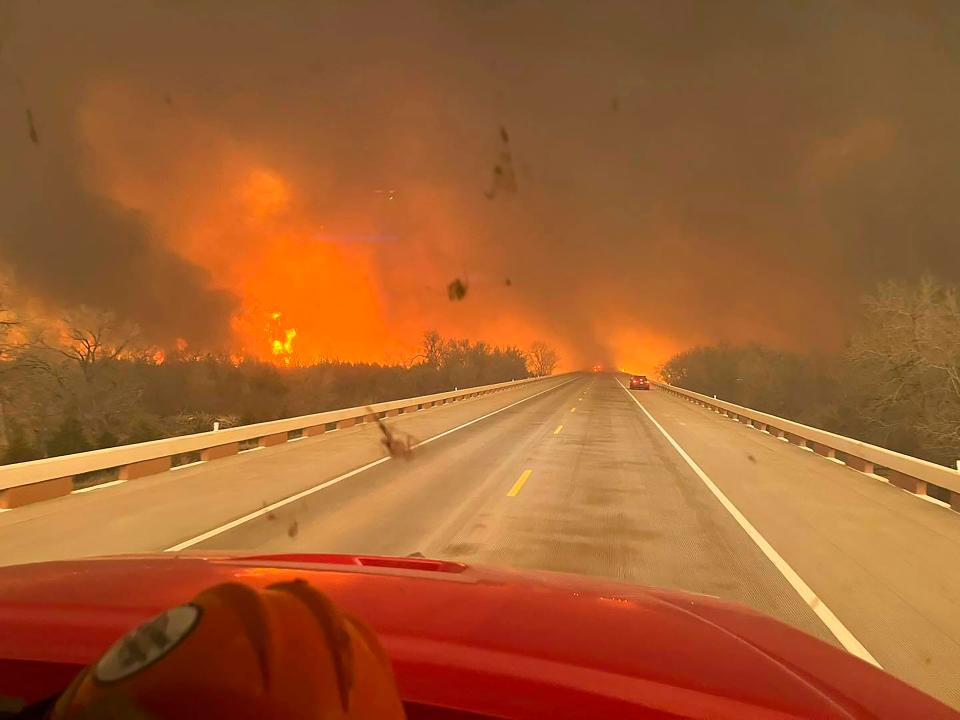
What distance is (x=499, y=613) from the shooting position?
291 centimetres

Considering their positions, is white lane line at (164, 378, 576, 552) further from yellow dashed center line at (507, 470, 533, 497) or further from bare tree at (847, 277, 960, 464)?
bare tree at (847, 277, 960, 464)

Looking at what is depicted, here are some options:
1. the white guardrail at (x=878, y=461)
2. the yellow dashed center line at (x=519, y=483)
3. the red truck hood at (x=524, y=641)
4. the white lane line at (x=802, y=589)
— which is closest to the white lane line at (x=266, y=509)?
the yellow dashed center line at (x=519, y=483)

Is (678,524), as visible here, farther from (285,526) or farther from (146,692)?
(146,692)

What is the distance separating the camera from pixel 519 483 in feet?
41.6

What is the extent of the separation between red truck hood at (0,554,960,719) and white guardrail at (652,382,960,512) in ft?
32.1

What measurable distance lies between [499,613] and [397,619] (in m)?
0.44

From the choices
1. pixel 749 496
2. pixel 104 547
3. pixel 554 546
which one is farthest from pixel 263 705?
pixel 749 496

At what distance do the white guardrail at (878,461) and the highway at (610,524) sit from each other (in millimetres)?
409

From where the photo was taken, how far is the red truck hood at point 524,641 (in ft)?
6.61

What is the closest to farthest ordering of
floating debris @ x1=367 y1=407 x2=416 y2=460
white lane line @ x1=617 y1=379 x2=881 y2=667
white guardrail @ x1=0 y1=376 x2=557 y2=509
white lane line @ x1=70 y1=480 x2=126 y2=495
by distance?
white lane line @ x1=617 y1=379 x2=881 y2=667 → white guardrail @ x1=0 y1=376 x2=557 y2=509 → white lane line @ x1=70 y1=480 x2=126 y2=495 → floating debris @ x1=367 y1=407 x2=416 y2=460

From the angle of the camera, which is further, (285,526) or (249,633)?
(285,526)

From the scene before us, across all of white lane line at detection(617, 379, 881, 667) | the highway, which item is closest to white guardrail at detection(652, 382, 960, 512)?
the highway

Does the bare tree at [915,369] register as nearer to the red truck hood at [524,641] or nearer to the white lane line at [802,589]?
the white lane line at [802,589]

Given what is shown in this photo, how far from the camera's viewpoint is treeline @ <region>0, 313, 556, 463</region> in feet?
64.9
